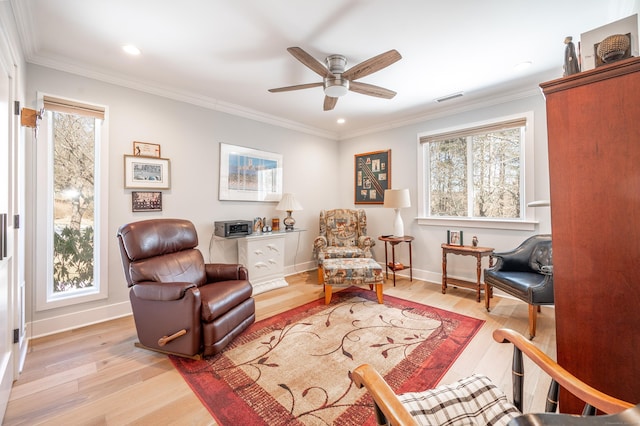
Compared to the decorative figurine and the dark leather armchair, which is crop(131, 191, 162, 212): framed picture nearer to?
the decorative figurine

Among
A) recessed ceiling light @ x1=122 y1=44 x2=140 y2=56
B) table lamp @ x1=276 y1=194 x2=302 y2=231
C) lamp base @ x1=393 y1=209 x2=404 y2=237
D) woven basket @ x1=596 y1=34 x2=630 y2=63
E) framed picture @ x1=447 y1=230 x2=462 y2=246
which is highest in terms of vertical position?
recessed ceiling light @ x1=122 y1=44 x2=140 y2=56

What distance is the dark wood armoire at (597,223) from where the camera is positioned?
98 cm

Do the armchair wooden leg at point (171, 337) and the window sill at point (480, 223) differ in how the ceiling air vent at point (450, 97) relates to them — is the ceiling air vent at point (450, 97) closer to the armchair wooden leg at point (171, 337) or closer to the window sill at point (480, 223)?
the window sill at point (480, 223)

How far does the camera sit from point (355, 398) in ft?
5.30

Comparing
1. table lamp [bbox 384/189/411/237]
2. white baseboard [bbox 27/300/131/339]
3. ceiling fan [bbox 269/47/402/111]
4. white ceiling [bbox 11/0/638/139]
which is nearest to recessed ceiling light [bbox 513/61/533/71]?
white ceiling [bbox 11/0/638/139]

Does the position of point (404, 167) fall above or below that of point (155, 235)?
above

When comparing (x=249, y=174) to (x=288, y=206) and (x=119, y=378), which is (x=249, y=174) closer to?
(x=288, y=206)

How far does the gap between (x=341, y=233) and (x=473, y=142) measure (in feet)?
7.61

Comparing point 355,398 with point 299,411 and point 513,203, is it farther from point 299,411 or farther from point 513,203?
point 513,203

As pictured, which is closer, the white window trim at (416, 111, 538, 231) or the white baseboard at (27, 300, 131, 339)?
the white baseboard at (27, 300, 131, 339)

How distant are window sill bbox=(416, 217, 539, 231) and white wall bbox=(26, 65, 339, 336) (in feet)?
6.64

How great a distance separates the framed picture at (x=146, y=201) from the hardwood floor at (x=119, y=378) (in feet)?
3.88

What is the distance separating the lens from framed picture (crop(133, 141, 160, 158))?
9.42 feet

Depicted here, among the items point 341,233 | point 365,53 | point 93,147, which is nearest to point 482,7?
point 365,53
